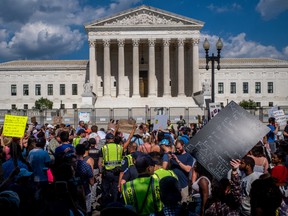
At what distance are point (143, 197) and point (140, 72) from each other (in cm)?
6024

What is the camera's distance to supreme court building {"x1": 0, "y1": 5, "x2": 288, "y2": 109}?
58094 mm

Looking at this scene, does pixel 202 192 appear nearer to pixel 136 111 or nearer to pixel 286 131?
pixel 286 131

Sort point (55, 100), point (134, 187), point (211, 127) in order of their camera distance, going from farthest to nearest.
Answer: point (55, 100), point (211, 127), point (134, 187)

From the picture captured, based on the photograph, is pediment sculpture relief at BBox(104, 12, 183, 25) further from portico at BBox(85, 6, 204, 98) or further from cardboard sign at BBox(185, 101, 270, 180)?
cardboard sign at BBox(185, 101, 270, 180)

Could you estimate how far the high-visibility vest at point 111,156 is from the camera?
897cm

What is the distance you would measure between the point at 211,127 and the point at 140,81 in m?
59.2

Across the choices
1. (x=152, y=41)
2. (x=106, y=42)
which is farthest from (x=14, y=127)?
(x=152, y=41)

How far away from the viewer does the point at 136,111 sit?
121ft

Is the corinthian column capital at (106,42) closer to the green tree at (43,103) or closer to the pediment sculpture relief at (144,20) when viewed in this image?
the pediment sculpture relief at (144,20)

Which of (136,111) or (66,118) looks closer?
(66,118)

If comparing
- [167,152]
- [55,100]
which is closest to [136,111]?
[167,152]

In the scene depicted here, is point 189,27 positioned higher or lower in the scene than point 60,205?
higher

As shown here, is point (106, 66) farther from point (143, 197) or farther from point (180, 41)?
point (143, 197)

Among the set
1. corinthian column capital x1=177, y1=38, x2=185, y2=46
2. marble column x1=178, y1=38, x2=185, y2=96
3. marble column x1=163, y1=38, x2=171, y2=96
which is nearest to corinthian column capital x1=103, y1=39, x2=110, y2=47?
marble column x1=163, y1=38, x2=171, y2=96
